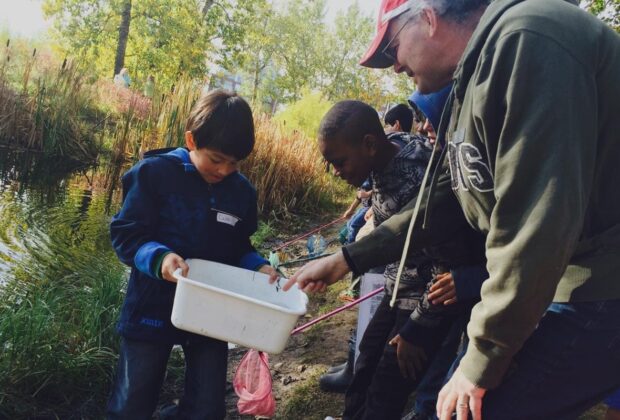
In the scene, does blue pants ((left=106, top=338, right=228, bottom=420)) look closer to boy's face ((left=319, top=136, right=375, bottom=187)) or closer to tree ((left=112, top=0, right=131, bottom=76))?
boy's face ((left=319, top=136, right=375, bottom=187))

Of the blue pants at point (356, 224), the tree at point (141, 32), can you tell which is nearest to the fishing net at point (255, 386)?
the blue pants at point (356, 224)

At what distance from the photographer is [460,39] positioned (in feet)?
4.68

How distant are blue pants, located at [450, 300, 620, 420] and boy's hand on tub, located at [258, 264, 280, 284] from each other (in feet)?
3.12

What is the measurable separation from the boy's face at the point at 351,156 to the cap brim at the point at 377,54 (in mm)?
382

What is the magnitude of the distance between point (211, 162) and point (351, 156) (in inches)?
22.2

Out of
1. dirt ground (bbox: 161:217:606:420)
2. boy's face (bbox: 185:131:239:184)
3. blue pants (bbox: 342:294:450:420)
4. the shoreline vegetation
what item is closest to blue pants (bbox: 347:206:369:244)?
dirt ground (bbox: 161:217:606:420)

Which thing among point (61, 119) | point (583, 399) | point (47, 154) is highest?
point (583, 399)

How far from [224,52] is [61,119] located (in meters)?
16.3

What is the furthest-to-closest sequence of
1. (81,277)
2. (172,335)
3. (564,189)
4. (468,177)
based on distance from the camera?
(81,277), (172,335), (468,177), (564,189)

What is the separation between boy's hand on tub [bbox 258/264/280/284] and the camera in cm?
193

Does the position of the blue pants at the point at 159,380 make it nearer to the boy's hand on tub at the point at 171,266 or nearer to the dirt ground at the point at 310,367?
the boy's hand on tub at the point at 171,266

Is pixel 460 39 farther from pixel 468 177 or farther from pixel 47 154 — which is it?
pixel 47 154

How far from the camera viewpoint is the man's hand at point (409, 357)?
1818 millimetres

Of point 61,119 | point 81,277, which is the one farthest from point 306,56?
point 81,277
